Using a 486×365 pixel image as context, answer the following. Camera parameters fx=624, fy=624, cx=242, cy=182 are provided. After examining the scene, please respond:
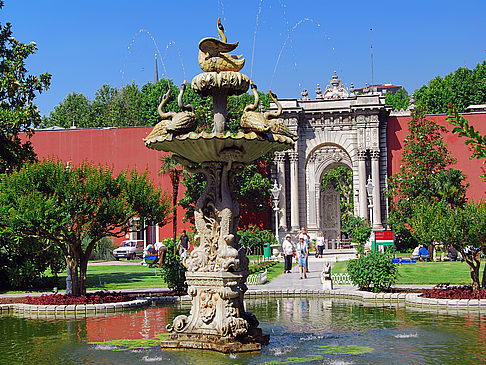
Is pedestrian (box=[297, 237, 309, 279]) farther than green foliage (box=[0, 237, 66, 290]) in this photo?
Yes

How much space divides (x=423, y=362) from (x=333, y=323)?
312 cm

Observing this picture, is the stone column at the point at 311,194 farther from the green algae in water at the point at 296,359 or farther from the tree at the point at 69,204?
the green algae in water at the point at 296,359

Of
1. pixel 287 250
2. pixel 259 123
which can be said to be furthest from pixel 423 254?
pixel 259 123

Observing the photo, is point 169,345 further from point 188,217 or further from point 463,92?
point 463,92

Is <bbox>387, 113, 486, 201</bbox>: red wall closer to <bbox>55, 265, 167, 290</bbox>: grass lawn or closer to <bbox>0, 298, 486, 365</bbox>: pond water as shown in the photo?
<bbox>55, 265, 167, 290</bbox>: grass lawn

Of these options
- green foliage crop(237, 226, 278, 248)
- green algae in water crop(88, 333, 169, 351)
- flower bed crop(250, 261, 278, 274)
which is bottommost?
green algae in water crop(88, 333, 169, 351)

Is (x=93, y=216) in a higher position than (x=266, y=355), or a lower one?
higher

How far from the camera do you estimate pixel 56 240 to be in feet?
44.4

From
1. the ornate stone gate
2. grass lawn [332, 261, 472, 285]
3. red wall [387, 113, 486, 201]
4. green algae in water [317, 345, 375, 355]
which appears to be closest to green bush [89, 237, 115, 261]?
the ornate stone gate

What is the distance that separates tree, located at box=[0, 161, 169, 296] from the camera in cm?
1301

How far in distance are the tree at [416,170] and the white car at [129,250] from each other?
46.1ft

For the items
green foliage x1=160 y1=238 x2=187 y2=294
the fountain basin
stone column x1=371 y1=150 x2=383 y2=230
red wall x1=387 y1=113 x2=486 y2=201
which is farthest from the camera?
stone column x1=371 y1=150 x2=383 y2=230

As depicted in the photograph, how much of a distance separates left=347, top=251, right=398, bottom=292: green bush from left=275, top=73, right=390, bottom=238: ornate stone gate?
65.3 feet

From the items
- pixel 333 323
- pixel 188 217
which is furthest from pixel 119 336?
pixel 188 217
